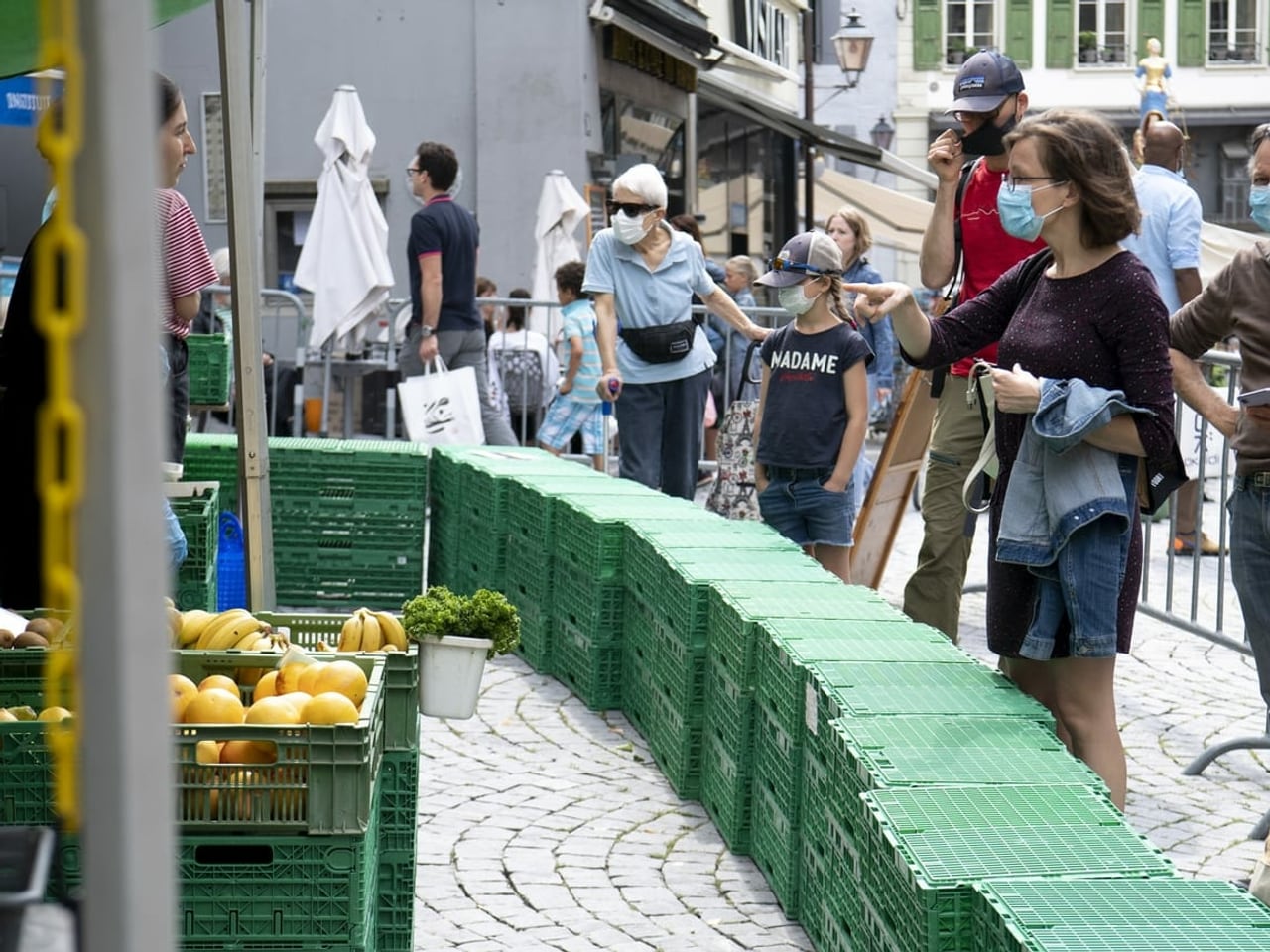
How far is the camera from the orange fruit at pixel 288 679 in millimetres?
4488

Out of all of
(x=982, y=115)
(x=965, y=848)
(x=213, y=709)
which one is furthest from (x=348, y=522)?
(x=965, y=848)

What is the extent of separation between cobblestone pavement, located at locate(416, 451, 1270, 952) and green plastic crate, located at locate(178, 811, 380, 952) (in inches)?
50.9

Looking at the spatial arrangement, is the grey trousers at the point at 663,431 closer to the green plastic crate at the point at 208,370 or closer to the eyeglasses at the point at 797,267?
the eyeglasses at the point at 797,267

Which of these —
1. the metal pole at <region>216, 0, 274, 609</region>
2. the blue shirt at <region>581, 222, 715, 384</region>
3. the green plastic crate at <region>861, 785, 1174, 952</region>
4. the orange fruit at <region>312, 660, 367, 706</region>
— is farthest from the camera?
the blue shirt at <region>581, 222, 715, 384</region>

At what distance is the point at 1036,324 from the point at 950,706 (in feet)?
3.37

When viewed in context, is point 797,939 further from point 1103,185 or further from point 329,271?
point 329,271

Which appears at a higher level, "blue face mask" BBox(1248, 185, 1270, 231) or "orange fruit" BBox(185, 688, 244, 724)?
"blue face mask" BBox(1248, 185, 1270, 231)

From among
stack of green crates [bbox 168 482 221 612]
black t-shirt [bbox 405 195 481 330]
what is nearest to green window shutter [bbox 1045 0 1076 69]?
black t-shirt [bbox 405 195 481 330]

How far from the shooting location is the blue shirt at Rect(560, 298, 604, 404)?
46.4ft

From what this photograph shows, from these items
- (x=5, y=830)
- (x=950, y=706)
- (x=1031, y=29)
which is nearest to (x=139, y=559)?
(x=5, y=830)

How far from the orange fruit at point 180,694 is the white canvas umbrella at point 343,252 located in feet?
34.3

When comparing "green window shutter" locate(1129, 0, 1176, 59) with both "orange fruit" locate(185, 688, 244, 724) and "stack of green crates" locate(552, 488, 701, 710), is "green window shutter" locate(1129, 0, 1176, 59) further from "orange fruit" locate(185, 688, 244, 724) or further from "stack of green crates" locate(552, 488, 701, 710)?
"orange fruit" locate(185, 688, 244, 724)

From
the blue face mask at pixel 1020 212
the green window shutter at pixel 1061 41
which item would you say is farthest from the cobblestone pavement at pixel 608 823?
the green window shutter at pixel 1061 41

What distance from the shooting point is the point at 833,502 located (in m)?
8.51
